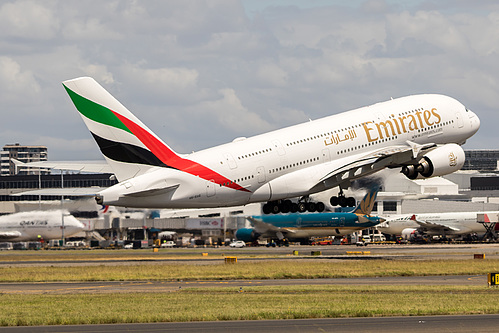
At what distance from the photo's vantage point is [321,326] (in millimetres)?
29938

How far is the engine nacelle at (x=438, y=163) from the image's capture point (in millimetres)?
65188

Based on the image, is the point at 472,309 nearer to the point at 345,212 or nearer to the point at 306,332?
the point at 306,332

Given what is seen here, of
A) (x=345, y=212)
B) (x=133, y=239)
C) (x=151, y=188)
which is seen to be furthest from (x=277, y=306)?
(x=133, y=239)

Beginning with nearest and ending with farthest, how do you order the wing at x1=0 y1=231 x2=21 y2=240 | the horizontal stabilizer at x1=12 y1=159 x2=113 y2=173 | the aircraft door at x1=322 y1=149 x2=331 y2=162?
the horizontal stabilizer at x1=12 y1=159 x2=113 y2=173 < the aircraft door at x1=322 y1=149 x2=331 y2=162 < the wing at x1=0 y1=231 x2=21 y2=240

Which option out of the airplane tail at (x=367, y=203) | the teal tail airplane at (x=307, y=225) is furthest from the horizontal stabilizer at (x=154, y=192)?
the teal tail airplane at (x=307, y=225)

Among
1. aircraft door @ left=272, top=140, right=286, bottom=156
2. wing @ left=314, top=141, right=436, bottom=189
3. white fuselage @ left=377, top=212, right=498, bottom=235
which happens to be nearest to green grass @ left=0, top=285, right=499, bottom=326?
aircraft door @ left=272, top=140, right=286, bottom=156

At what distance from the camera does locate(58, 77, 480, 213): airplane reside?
180 feet

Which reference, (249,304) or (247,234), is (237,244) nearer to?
(247,234)

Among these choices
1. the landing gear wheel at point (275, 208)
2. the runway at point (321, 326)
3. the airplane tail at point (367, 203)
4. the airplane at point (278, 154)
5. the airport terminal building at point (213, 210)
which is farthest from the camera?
the airplane tail at point (367, 203)

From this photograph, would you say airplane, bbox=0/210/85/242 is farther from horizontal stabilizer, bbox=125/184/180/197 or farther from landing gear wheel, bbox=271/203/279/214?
horizontal stabilizer, bbox=125/184/180/197

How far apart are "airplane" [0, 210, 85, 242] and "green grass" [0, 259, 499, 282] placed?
4356 centimetres

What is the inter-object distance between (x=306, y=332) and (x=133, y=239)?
110036 millimetres

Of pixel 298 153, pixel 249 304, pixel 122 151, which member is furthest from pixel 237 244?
pixel 249 304

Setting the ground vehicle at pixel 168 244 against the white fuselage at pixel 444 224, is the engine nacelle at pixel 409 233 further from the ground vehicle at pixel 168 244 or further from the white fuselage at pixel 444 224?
the ground vehicle at pixel 168 244
